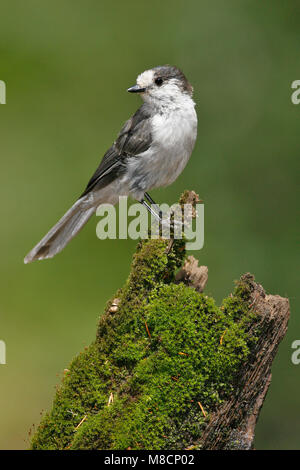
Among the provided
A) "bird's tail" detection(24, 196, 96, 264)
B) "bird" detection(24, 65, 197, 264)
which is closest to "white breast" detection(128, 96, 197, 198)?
"bird" detection(24, 65, 197, 264)

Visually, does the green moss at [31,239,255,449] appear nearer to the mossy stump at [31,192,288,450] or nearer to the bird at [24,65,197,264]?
the mossy stump at [31,192,288,450]

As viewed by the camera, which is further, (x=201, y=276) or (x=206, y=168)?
(x=206, y=168)

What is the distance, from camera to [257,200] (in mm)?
6152

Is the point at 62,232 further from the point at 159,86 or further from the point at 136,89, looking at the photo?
the point at 159,86

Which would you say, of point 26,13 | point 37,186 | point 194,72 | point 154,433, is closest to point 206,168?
point 194,72

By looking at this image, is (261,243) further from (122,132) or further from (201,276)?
(201,276)

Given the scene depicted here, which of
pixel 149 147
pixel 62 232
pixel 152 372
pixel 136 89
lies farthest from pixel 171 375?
pixel 136 89

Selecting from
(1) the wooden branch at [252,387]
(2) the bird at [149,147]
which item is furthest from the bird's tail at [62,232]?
(1) the wooden branch at [252,387]

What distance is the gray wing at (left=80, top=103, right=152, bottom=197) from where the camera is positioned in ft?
14.3

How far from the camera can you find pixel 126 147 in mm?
4445

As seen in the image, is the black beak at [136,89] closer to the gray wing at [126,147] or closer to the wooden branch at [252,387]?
the gray wing at [126,147]

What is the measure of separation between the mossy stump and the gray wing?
1.52 metres
